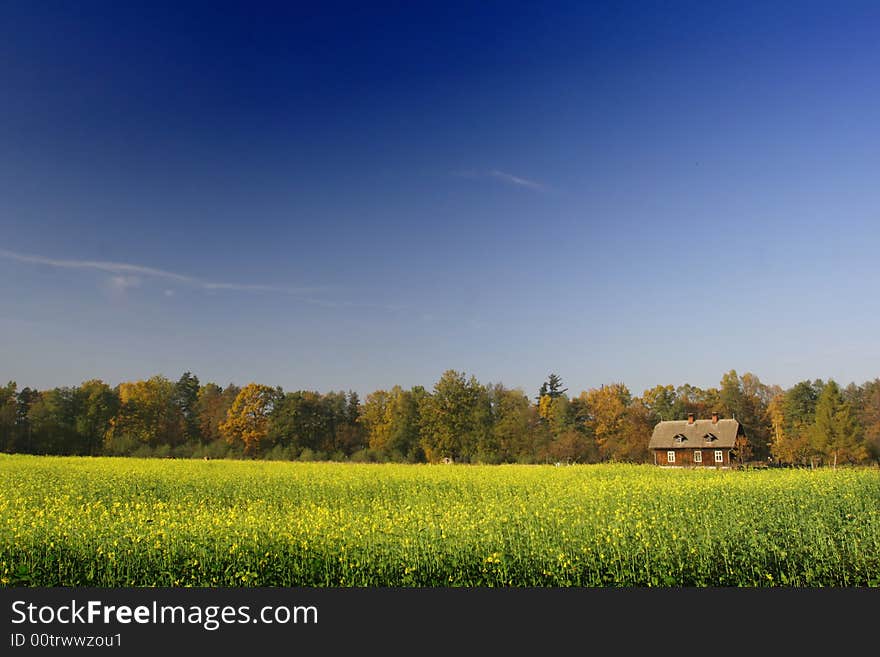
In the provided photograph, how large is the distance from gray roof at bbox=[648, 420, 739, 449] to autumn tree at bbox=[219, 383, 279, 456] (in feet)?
137

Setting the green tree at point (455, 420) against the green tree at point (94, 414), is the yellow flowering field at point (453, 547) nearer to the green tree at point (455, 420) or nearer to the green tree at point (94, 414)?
the green tree at point (455, 420)

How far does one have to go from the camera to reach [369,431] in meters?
74.2

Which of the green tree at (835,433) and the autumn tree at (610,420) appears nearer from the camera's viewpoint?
the green tree at (835,433)

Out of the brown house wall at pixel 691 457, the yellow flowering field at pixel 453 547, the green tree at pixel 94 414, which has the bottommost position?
the brown house wall at pixel 691 457

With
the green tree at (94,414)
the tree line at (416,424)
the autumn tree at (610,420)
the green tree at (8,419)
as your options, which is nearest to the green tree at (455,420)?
the tree line at (416,424)

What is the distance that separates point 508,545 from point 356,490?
15.8 m

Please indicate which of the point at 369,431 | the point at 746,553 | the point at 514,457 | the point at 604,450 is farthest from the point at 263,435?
the point at 746,553

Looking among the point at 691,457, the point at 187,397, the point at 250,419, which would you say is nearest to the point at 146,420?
the point at 250,419

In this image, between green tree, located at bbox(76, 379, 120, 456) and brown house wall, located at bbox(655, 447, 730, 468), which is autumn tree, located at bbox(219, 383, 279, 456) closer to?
green tree, located at bbox(76, 379, 120, 456)

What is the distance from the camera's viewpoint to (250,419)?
69562mm

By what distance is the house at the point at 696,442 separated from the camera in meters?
61.7

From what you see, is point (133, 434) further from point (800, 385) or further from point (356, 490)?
point (800, 385)

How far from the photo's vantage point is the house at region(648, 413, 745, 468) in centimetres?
6172

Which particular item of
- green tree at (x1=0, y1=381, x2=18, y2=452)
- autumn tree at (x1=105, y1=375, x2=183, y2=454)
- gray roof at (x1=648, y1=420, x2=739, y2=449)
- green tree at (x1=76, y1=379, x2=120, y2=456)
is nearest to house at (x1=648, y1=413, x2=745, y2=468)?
gray roof at (x1=648, y1=420, x2=739, y2=449)
